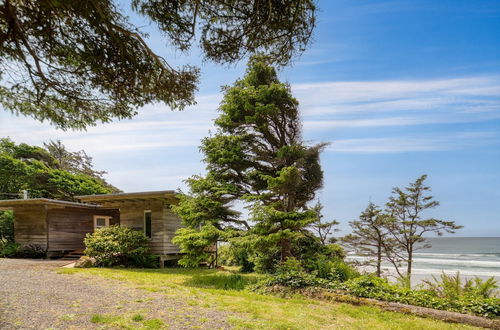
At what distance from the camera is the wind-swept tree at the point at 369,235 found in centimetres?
1556

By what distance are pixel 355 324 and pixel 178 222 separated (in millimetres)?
12125

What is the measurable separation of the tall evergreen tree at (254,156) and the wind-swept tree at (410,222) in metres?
6.58

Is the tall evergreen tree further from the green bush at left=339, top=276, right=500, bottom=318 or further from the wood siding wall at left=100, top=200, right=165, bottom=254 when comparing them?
the wood siding wall at left=100, top=200, right=165, bottom=254

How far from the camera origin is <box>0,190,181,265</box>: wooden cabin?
15.4 meters

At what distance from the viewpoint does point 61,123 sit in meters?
6.60

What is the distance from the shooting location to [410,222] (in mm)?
15383

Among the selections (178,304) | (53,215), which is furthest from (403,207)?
(53,215)

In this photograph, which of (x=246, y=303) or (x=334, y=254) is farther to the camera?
(x=334, y=254)

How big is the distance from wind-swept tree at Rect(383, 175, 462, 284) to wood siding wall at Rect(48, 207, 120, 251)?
18985 millimetres

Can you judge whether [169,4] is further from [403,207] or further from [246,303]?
[403,207]

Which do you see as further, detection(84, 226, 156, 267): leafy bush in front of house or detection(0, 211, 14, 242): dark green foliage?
detection(0, 211, 14, 242): dark green foliage

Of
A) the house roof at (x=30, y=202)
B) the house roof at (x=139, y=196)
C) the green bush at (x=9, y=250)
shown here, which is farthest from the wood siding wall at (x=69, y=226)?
the house roof at (x=139, y=196)

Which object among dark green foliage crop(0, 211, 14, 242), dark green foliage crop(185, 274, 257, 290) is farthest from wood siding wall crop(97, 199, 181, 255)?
dark green foliage crop(0, 211, 14, 242)

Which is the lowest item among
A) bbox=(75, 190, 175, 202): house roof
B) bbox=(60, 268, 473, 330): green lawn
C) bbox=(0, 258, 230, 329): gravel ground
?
bbox=(60, 268, 473, 330): green lawn
